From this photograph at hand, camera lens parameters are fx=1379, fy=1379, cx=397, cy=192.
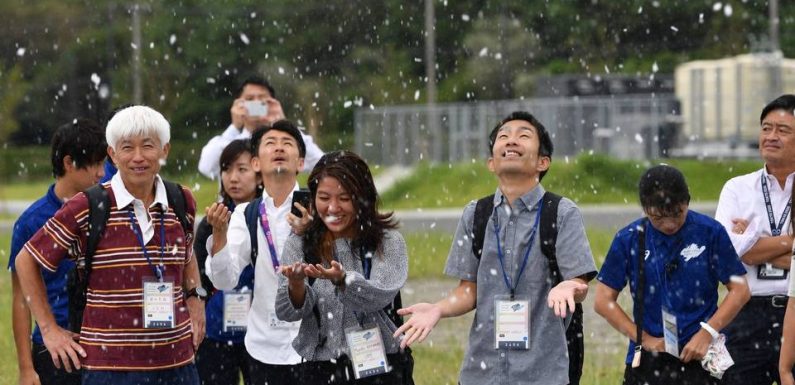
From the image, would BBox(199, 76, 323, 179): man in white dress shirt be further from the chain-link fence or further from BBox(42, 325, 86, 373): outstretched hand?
the chain-link fence

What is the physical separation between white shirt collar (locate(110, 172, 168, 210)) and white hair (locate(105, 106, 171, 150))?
147 mm

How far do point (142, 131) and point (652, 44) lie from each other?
140 feet

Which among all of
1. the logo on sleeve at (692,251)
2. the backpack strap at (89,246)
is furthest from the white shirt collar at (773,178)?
the backpack strap at (89,246)

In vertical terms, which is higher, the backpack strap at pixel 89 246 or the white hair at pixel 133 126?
the white hair at pixel 133 126

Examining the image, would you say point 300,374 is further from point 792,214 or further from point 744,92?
point 744,92

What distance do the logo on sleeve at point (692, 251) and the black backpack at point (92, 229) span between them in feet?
7.00

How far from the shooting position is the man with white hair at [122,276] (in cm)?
545

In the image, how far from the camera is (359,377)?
5.62 m

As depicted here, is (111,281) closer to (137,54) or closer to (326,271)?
(326,271)

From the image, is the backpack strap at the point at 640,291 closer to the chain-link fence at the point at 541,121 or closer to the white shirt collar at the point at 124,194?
the white shirt collar at the point at 124,194

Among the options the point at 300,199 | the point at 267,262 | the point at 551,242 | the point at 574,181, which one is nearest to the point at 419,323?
the point at 551,242

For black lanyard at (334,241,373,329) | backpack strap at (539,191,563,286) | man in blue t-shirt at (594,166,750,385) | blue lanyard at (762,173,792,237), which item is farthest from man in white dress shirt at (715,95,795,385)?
black lanyard at (334,241,373,329)

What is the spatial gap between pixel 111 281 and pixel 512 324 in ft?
5.31

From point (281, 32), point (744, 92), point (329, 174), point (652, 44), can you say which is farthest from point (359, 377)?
point (281, 32)
